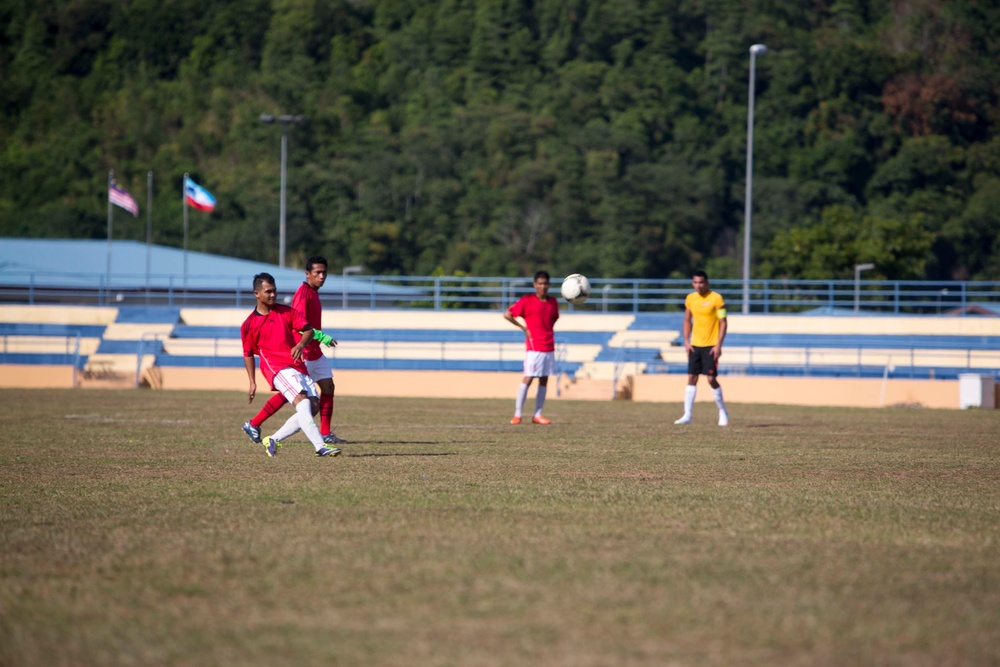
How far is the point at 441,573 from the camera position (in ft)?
19.2

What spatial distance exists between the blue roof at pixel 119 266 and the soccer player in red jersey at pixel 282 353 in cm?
3558

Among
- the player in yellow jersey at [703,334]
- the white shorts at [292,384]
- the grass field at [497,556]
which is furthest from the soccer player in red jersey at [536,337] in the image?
the white shorts at [292,384]

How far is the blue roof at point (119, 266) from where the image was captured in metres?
48.2

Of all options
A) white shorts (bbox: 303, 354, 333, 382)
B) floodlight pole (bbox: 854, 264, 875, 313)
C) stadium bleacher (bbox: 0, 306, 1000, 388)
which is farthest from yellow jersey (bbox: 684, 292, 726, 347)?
floodlight pole (bbox: 854, 264, 875, 313)

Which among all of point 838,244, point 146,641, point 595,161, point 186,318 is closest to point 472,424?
point 146,641

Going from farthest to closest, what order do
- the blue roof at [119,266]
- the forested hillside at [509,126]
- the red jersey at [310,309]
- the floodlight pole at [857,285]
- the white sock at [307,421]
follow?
the forested hillside at [509,126] → the blue roof at [119,266] → the floodlight pole at [857,285] → the red jersey at [310,309] → the white sock at [307,421]

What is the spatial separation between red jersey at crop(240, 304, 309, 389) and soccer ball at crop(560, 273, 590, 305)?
739 centimetres

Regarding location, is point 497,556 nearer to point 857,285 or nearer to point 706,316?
point 706,316

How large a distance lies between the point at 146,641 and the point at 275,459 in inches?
257

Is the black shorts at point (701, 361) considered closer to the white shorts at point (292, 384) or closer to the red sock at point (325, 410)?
the red sock at point (325, 410)

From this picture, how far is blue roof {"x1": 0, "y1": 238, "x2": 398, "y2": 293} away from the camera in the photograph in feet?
158

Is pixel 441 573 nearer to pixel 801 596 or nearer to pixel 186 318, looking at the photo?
pixel 801 596

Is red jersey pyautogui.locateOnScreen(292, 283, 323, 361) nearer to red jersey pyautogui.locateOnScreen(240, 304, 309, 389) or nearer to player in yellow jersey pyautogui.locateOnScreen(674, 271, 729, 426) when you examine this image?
red jersey pyautogui.locateOnScreen(240, 304, 309, 389)

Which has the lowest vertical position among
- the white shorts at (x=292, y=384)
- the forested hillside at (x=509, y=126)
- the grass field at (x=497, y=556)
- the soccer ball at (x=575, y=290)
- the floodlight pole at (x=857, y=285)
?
the grass field at (x=497, y=556)
